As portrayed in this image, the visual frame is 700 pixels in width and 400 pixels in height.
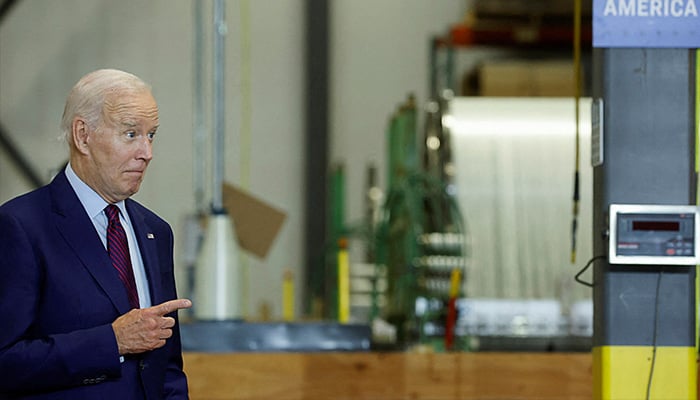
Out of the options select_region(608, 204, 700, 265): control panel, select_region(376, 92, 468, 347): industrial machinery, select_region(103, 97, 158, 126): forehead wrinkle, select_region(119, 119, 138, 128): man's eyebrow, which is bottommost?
select_region(376, 92, 468, 347): industrial machinery

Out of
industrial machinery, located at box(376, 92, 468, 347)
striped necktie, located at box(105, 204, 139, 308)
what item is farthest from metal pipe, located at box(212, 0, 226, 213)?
striped necktie, located at box(105, 204, 139, 308)

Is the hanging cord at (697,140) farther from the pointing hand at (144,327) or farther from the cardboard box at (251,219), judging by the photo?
the cardboard box at (251,219)

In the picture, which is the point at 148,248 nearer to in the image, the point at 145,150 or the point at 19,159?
the point at 145,150

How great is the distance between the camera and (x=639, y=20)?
3197 mm

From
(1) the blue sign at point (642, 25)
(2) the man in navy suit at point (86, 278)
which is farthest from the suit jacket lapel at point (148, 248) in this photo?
(1) the blue sign at point (642, 25)

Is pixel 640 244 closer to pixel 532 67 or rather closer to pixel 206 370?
pixel 206 370

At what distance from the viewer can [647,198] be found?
317 cm

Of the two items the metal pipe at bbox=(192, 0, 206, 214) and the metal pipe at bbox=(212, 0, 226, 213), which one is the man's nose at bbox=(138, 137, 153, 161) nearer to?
the metal pipe at bbox=(212, 0, 226, 213)

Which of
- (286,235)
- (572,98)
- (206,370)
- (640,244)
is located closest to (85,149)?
(640,244)

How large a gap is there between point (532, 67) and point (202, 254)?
21.5 feet

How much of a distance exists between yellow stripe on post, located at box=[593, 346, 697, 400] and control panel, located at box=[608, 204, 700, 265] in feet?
0.76

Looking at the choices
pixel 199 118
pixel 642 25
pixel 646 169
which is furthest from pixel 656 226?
pixel 199 118

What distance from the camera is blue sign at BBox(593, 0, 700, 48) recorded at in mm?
3191

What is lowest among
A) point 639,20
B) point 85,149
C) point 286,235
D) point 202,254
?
point 286,235
